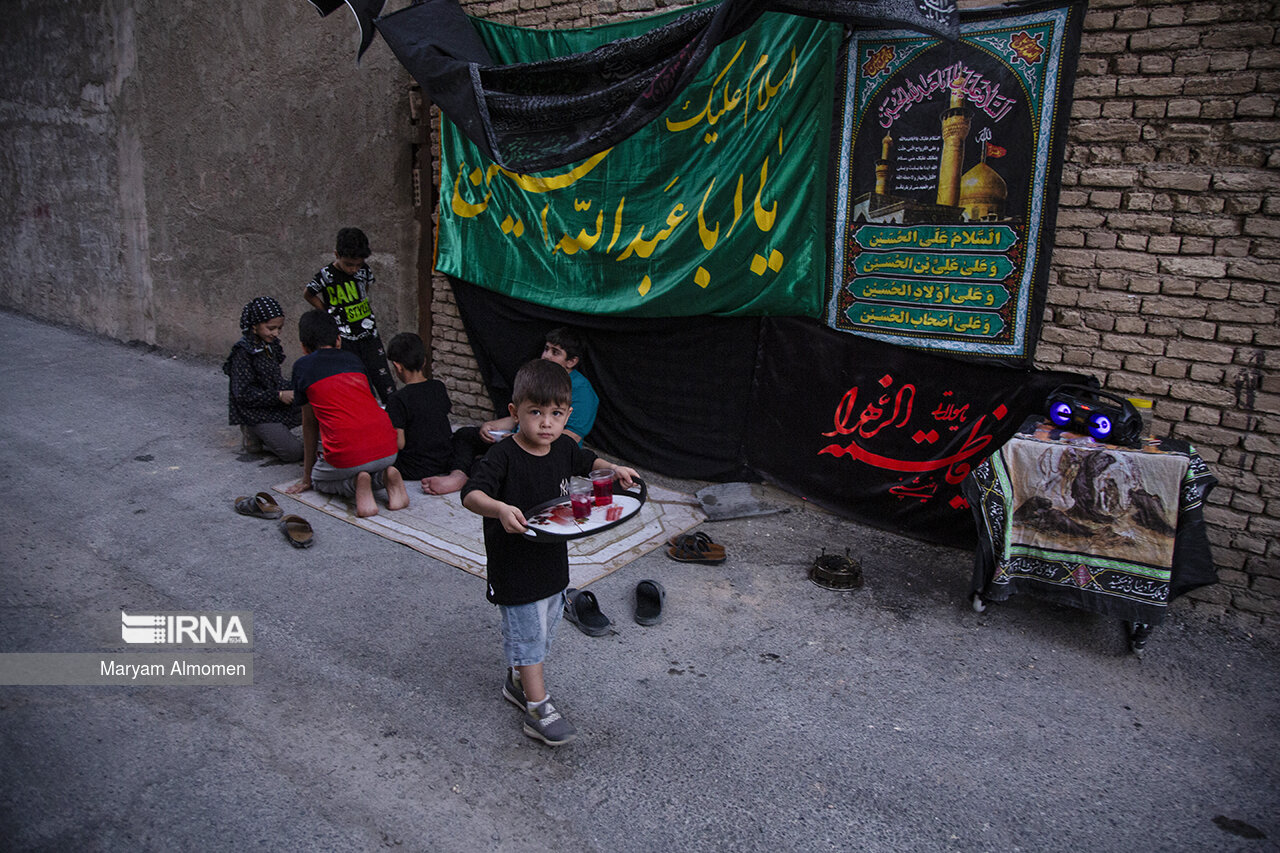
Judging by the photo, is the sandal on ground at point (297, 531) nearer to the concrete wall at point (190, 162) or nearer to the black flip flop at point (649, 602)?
the black flip flop at point (649, 602)

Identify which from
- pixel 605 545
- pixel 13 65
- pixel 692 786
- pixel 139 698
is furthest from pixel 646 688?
pixel 13 65

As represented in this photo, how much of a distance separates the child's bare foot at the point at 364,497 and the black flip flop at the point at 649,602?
191 cm

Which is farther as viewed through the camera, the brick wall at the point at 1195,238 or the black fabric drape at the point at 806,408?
the black fabric drape at the point at 806,408

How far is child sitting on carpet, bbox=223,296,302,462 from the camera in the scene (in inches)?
227

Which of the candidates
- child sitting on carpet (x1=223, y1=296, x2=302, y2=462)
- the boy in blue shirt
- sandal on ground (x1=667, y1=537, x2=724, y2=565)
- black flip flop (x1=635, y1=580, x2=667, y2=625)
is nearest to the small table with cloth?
sandal on ground (x1=667, y1=537, x2=724, y2=565)

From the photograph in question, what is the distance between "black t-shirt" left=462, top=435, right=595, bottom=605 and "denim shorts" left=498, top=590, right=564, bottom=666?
2.2 inches

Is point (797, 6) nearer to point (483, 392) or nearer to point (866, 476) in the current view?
point (866, 476)

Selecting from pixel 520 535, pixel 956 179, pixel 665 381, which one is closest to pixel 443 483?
A: pixel 665 381

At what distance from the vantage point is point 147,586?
4.02m

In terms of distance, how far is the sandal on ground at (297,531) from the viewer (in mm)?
4527

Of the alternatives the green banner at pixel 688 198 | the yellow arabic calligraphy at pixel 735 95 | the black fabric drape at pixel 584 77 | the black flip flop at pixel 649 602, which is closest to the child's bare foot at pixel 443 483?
the green banner at pixel 688 198

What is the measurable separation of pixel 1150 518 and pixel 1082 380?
34.3 inches

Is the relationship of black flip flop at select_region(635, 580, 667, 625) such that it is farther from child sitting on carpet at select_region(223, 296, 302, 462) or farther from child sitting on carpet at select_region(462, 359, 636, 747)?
child sitting on carpet at select_region(223, 296, 302, 462)

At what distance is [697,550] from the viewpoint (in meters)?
4.46
